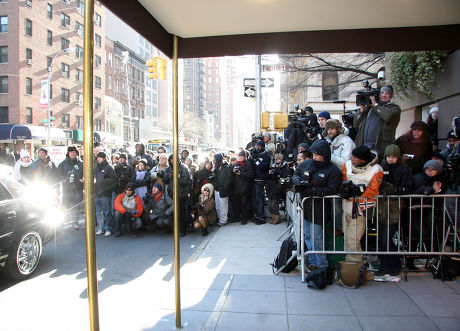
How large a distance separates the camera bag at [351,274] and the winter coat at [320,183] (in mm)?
707

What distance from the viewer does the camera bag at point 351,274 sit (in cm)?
442

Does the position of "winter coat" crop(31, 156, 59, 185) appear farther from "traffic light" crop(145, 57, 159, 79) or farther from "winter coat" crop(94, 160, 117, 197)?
"traffic light" crop(145, 57, 159, 79)

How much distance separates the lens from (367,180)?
4.61 m

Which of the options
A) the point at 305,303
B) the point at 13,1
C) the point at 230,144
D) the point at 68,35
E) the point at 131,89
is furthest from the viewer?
the point at 230,144

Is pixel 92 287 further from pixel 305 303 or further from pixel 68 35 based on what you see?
pixel 68 35

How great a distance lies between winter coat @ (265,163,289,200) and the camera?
295 inches

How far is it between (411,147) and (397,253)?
1976mm

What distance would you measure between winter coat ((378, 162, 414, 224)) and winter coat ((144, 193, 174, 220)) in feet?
15.7

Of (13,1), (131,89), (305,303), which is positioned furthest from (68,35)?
(305,303)

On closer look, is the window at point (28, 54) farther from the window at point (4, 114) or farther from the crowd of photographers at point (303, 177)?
the crowd of photographers at point (303, 177)

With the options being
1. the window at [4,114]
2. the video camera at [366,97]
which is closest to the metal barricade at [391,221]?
the video camera at [366,97]

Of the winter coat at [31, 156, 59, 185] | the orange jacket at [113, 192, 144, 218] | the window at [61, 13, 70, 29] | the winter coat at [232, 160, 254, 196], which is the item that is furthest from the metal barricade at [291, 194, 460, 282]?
the window at [61, 13, 70, 29]

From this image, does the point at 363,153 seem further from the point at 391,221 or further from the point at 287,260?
the point at 287,260

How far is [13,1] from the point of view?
104ft
